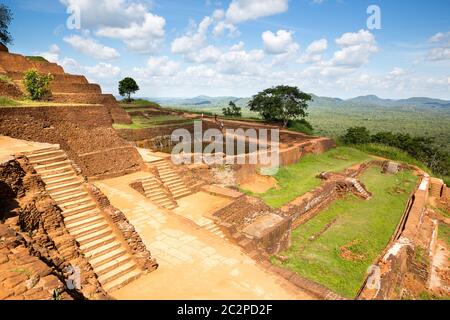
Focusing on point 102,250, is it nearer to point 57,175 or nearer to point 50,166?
point 57,175

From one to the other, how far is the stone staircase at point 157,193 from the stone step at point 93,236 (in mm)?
3135

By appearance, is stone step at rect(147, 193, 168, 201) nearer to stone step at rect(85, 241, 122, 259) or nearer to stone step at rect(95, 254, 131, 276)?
stone step at rect(85, 241, 122, 259)

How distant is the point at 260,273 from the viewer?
5.60m

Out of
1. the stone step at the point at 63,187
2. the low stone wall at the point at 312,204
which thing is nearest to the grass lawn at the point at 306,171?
the low stone wall at the point at 312,204

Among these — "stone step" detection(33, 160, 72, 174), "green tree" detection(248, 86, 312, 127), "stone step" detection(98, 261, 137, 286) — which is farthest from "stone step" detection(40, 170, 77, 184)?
"green tree" detection(248, 86, 312, 127)

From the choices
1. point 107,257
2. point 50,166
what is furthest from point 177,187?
point 107,257

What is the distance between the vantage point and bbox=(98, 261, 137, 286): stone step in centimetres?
513

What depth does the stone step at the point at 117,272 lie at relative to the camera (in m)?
5.13

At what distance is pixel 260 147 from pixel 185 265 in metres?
12.5

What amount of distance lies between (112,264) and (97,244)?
1.97 ft

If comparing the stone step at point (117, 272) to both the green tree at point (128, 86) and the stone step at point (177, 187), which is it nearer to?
the stone step at point (177, 187)

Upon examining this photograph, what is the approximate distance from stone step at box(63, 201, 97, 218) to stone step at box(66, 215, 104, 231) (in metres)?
0.25

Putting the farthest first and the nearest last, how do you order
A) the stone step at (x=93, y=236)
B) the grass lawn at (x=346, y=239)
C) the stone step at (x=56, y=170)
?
the grass lawn at (x=346, y=239)
the stone step at (x=56, y=170)
the stone step at (x=93, y=236)

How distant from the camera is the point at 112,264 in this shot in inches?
215
